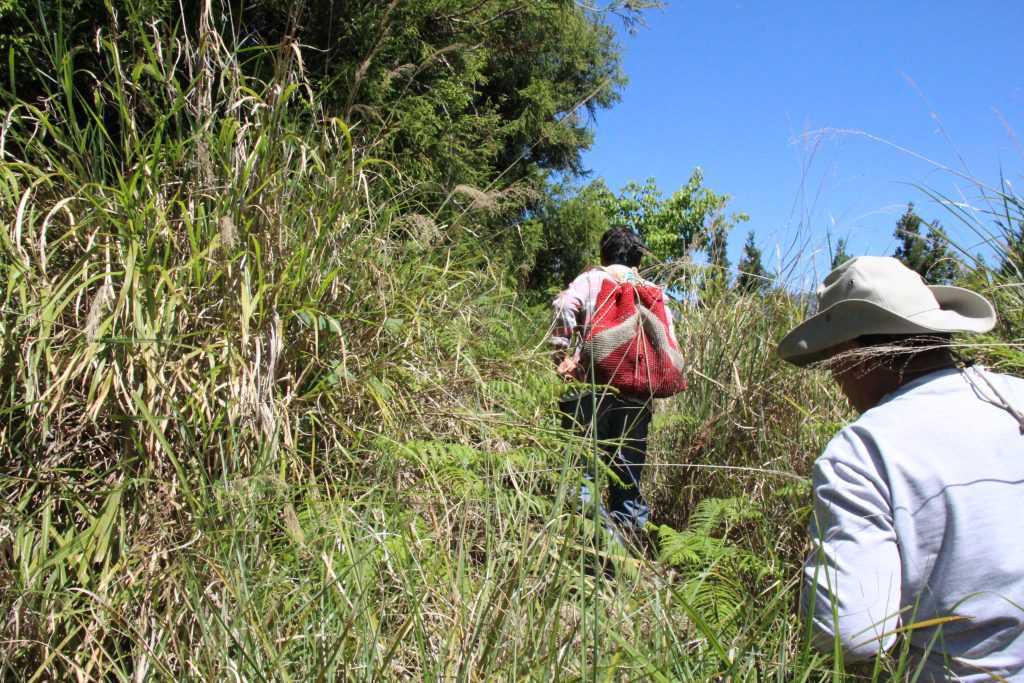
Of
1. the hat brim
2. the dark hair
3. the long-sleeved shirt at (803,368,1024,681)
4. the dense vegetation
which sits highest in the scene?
the dark hair

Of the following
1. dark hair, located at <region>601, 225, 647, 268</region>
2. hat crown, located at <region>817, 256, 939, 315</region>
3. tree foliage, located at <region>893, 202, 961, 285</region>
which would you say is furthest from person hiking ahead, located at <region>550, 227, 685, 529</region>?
hat crown, located at <region>817, 256, 939, 315</region>

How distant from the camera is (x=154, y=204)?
2410 millimetres

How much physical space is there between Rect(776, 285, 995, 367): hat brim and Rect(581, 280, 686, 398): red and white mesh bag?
5.77 feet

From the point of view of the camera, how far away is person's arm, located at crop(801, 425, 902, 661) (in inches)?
55.1

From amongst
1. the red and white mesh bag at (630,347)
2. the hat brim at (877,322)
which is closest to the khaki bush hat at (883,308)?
the hat brim at (877,322)

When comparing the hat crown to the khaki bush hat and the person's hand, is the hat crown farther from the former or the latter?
the person's hand

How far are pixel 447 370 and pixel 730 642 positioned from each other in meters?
1.59

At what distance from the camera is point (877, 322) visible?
5.71 ft

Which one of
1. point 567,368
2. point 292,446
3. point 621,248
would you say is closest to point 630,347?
point 567,368

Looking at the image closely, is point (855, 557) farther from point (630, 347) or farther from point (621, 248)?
point (621, 248)

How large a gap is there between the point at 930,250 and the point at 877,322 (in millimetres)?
1768

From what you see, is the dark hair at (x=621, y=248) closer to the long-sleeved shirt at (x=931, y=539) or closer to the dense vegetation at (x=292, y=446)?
the dense vegetation at (x=292, y=446)

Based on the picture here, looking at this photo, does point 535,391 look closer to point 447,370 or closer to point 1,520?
point 447,370

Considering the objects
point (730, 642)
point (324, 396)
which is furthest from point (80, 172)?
point (730, 642)
